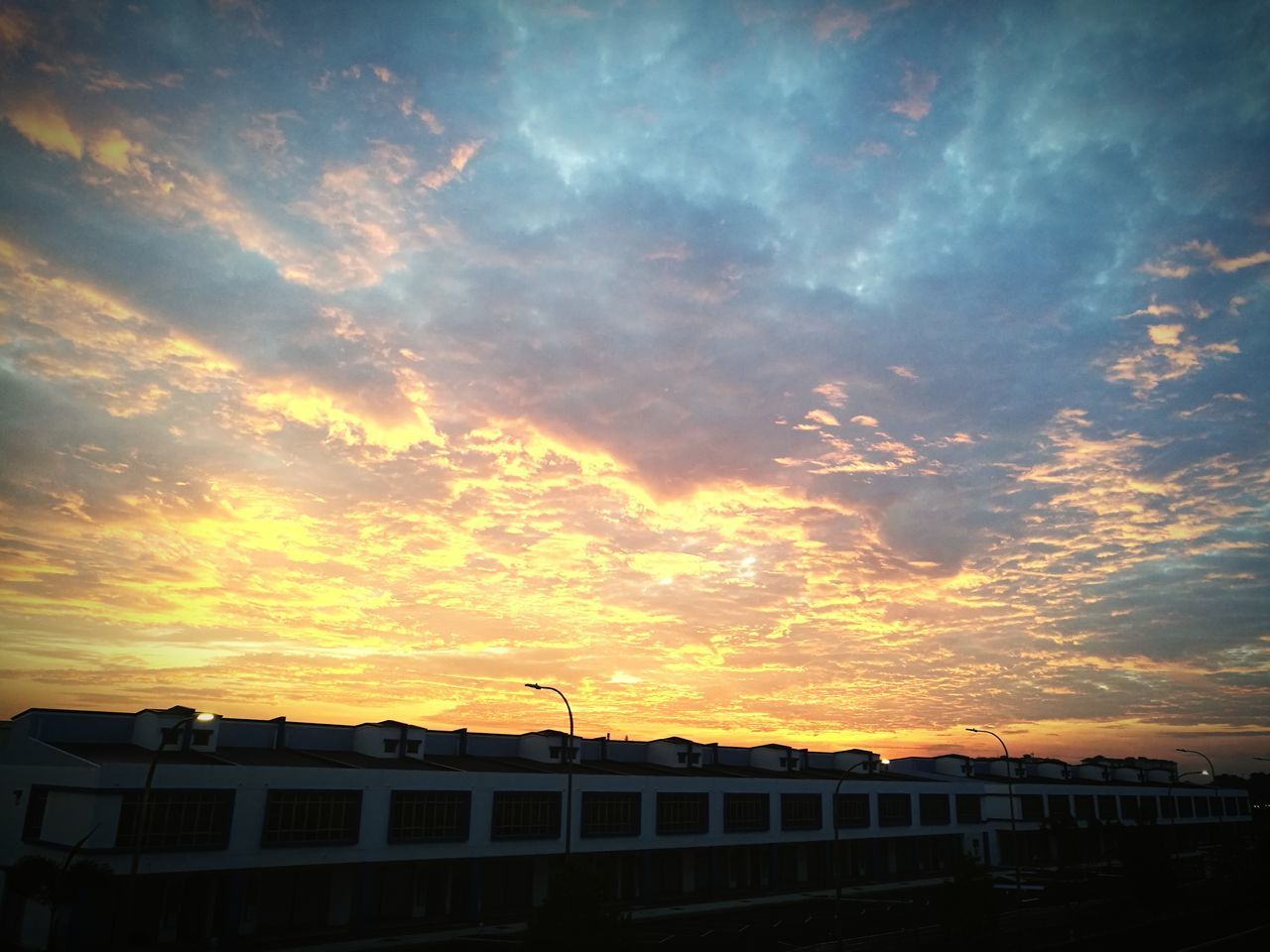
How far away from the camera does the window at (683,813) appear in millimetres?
76562

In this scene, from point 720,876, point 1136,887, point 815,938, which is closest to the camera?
point 815,938

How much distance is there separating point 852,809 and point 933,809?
710 inches

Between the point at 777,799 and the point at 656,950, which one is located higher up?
the point at 777,799

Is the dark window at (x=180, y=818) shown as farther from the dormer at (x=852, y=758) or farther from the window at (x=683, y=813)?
the dormer at (x=852, y=758)

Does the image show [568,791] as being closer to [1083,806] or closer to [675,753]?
[675,753]

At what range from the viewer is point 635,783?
2945 inches

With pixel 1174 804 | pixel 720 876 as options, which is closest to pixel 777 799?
pixel 720 876

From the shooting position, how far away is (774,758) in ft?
346

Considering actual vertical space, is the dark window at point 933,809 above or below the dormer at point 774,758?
below

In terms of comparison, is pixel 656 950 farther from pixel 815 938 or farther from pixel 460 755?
pixel 460 755

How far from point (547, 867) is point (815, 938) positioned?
24.5m

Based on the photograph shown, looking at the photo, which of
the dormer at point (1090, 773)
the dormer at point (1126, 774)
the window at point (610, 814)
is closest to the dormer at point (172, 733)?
the window at point (610, 814)

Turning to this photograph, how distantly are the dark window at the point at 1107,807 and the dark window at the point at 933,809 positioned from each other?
3655 cm

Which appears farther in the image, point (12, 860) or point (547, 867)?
point (547, 867)
